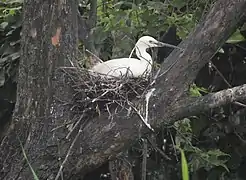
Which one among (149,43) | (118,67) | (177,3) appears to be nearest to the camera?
(118,67)

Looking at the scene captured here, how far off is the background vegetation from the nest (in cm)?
35

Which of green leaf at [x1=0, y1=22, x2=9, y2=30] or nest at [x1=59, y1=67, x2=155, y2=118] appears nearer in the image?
nest at [x1=59, y1=67, x2=155, y2=118]

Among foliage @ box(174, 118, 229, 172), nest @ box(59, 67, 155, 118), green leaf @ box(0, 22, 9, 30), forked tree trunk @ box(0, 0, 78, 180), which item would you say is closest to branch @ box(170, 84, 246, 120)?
nest @ box(59, 67, 155, 118)

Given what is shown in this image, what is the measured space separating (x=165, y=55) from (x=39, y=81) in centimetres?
136

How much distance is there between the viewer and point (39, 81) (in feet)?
8.41

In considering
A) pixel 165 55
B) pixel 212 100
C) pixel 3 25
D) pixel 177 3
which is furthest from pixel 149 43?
pixel 3 25

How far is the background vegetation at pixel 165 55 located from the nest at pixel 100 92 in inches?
13.7

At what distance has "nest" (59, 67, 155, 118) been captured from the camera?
252cm

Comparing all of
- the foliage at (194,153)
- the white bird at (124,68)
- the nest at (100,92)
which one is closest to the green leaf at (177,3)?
the white bird at (124,68)

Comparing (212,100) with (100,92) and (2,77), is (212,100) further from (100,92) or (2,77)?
(2,77)

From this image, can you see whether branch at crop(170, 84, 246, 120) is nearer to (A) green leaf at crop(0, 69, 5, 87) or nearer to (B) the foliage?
(B) the foliage

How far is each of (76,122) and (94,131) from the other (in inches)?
3.7

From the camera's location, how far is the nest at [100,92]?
2.52m

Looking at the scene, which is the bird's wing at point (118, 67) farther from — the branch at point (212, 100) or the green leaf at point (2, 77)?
the green leaf at point (2, 77)
